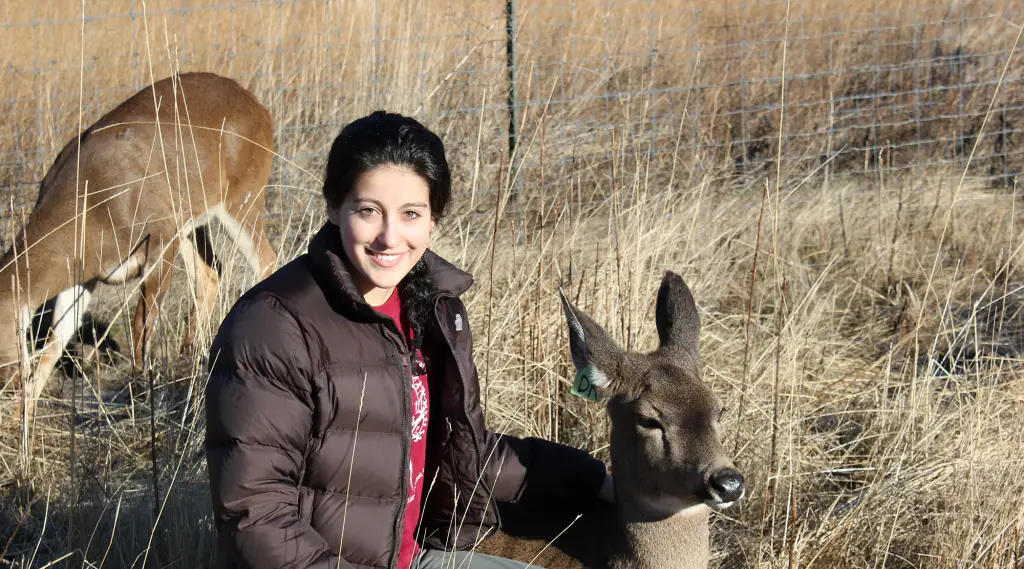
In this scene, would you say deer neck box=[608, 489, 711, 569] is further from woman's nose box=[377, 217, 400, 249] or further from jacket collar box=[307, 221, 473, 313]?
woman's nose box=[377, 217, 400, 249]

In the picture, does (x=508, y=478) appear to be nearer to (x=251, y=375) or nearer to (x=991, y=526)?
(x=251, y=375)

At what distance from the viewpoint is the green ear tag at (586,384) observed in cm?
299

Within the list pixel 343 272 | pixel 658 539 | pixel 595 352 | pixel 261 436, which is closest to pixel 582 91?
pixel 595 352

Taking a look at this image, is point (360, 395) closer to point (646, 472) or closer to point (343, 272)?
point (343, 272)

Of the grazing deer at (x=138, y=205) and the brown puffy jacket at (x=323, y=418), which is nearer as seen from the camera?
the brown puffy jacket at (x=323, y=418)

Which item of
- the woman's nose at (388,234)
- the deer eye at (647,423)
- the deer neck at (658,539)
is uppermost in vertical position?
the woman's nose at (388,234)

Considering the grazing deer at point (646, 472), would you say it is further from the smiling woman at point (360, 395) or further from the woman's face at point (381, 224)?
the woman's face at point (381, 224)

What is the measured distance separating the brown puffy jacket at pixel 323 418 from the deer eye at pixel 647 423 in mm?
435

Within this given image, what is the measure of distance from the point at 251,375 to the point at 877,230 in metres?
4.19

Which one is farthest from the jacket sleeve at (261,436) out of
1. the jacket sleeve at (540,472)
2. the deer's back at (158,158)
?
the deer's back at (158,158)

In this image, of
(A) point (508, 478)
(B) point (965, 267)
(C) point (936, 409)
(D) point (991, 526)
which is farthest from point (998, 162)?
(A) point (508, 478)

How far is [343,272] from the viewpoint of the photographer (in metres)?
2.48

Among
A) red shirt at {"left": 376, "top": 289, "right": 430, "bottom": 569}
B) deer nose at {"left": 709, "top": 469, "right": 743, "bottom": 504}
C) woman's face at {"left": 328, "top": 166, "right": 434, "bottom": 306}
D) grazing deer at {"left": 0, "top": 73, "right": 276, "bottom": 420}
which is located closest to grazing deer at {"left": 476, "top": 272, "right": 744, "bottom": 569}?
deer nose at {"left": 709, "top": 469, "right": 743, "bottom": 504}

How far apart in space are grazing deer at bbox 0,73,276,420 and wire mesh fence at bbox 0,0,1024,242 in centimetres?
50
